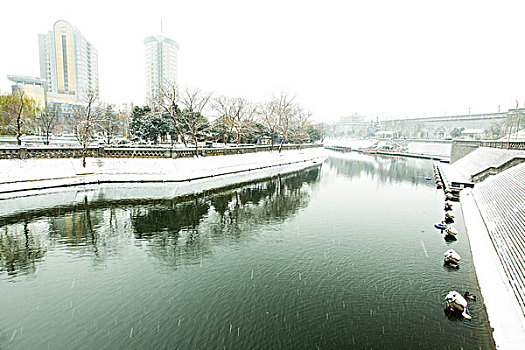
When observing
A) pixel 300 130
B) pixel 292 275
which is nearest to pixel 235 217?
pixel 292 275

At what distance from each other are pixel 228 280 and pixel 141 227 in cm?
811

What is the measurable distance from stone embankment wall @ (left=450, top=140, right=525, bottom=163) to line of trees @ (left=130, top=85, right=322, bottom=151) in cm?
2827

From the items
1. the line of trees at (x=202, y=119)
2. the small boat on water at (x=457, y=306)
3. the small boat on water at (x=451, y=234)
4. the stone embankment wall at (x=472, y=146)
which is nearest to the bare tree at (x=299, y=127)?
the line of trees at (x=202, y=119)

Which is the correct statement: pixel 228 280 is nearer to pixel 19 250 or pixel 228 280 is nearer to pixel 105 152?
pixel 19 250

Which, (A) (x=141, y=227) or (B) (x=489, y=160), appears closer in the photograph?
(A) (x=141, y=227)

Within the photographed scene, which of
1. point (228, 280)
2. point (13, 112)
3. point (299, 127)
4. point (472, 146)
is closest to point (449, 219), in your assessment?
point (228, 280)

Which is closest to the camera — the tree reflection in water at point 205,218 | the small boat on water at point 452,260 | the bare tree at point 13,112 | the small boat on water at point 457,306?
the small boat on water at point 457,306

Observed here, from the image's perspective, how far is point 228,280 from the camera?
1066cm

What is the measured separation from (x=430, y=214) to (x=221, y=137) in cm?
3834

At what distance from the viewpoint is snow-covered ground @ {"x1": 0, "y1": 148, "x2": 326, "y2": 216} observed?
21938mm

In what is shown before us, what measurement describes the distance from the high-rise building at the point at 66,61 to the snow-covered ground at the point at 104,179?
101314 millimetres

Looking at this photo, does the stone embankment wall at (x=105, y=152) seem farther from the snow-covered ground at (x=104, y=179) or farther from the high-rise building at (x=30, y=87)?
the high-rise building at (x=30, y=87)

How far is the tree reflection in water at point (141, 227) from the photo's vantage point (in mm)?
12727

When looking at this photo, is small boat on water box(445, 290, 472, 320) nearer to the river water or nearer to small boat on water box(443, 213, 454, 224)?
the river water
